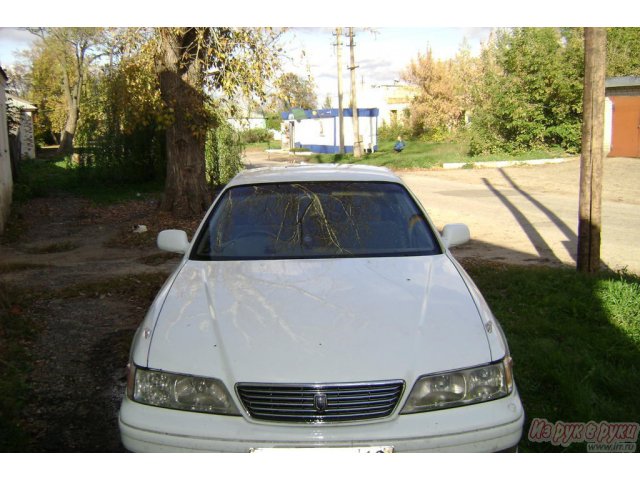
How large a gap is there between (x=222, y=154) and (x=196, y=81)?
5496mm

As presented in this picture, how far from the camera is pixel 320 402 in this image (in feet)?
8.45

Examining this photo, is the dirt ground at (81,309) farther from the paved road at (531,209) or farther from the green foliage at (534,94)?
the green foliage at (534,94)

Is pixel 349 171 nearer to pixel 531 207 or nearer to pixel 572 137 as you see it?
pixel 531 207

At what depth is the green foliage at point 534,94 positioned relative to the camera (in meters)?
25.0

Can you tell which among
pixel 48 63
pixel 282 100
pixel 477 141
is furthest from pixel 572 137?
pixel 48 63

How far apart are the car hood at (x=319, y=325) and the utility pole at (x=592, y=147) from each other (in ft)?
12.1

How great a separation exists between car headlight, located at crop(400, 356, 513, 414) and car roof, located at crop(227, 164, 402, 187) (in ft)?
6.44

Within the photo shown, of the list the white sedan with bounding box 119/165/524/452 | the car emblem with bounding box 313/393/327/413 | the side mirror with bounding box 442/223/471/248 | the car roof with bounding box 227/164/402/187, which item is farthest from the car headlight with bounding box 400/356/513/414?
the car roof with bounding box 227/164/402/187

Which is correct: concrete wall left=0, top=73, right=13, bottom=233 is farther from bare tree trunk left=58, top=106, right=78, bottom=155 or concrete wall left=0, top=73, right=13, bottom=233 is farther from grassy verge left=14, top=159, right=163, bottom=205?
bare tree trunk left=58, top=106, right=78, bottom=155

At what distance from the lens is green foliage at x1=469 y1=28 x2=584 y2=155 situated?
985 inches

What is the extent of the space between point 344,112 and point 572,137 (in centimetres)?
1530

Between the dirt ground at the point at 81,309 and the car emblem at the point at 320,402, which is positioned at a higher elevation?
the car emblem at the point at 320,402

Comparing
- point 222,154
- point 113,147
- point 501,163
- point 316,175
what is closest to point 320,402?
point 316,175

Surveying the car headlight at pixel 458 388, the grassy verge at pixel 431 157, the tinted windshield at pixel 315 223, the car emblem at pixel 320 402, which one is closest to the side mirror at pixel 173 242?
the tinted windshield at pixel 315 223
